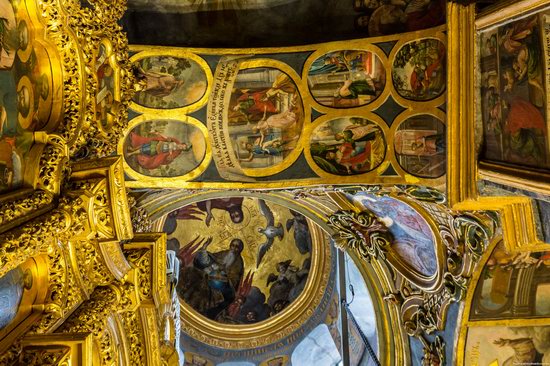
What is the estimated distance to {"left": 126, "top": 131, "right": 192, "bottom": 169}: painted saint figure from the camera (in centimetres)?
771

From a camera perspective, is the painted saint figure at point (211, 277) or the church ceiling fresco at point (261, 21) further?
the painted saint figure at point (211, 277)

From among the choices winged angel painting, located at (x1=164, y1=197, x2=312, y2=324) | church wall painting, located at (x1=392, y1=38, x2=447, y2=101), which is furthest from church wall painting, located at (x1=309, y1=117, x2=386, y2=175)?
winged angel painting, located at (x1=164, y1=197, x2=312, y2=324)

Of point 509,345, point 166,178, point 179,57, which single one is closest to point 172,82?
point 179,57

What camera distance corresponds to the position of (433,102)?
24.3ft

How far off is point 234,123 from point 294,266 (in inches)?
296

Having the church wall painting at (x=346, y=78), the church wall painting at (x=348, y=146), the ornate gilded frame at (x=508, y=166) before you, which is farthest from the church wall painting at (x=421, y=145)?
the ornate gilded frame at (x=508, y=166)

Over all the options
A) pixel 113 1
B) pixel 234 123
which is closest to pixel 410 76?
pixel 234 123

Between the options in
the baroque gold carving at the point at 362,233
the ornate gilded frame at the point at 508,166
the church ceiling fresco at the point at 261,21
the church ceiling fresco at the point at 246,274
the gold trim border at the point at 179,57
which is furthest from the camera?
the church ceiling fresco at the point at 246,274

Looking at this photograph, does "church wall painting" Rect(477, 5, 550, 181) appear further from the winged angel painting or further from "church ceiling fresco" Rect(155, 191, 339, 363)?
the winged angel painting

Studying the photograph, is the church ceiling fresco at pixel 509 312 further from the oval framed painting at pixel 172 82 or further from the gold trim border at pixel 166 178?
the oval framed painting at pixel 172 82

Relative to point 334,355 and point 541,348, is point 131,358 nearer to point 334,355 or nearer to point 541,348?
point 541,348

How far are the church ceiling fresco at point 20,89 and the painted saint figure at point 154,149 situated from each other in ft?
10.1

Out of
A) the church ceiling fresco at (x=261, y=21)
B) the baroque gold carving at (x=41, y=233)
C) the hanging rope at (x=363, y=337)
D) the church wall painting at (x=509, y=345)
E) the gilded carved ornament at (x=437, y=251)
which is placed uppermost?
the church ceiling fresco at (x=261, y=21)

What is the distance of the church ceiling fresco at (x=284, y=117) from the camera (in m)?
7.60
